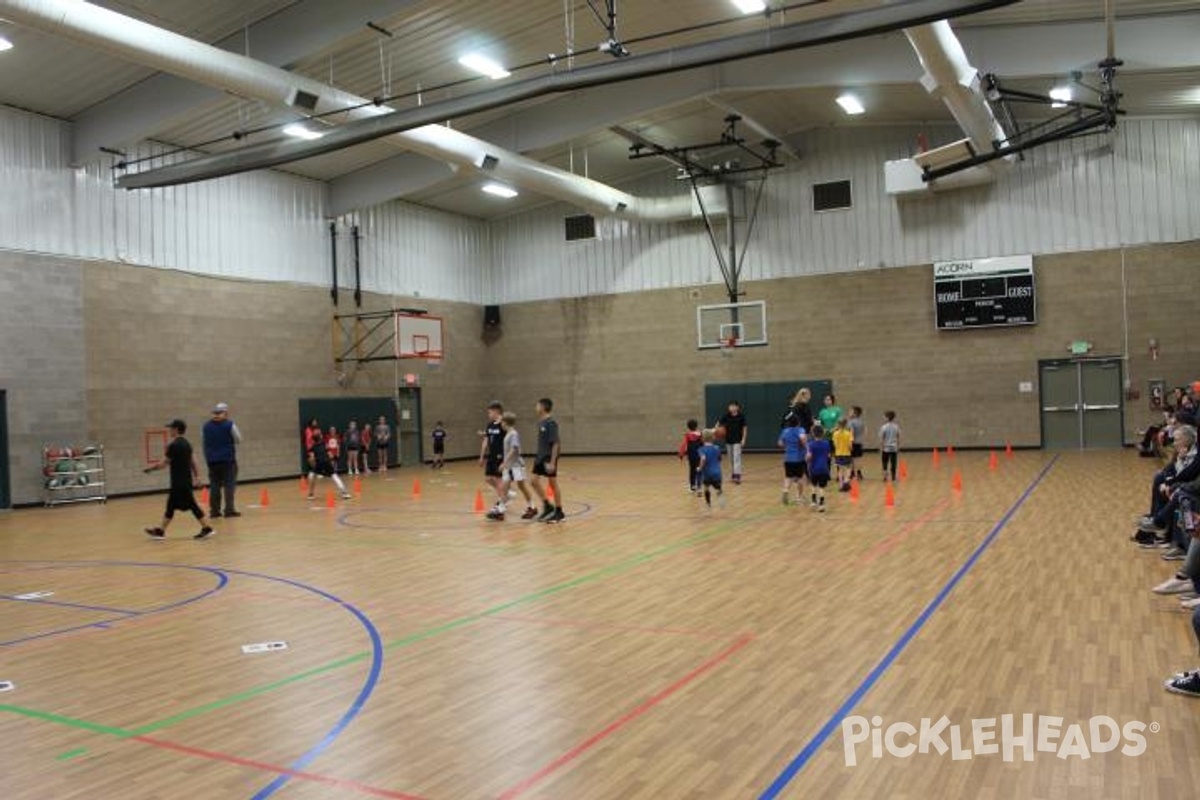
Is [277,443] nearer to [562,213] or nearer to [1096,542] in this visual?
[562,213]

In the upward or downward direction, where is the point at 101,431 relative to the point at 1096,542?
upward

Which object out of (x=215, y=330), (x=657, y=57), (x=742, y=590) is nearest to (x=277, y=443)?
(x=215, y=330)

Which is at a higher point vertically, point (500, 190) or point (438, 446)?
point (500, 190)

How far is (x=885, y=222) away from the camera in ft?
81.8

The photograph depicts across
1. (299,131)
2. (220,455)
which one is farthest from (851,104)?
(220,455)

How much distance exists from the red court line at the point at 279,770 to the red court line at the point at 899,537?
6.00 meters

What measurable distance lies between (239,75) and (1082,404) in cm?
2116

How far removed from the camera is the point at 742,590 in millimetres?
7742

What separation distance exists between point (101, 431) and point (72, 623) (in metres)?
13.6

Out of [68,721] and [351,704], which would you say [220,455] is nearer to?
[68,721]

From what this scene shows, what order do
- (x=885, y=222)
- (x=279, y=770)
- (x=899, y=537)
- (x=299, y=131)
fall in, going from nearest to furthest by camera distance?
(x=279, y=770), (x=899, y=537), (x=299, y=131), (x=885, y=222)

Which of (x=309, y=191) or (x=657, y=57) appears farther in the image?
(x=309, y=191)

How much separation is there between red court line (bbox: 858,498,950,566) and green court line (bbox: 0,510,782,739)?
1.99 m

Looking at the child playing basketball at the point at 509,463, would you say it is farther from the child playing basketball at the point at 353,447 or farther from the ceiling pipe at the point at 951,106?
the child playing basketball at the point at 353,447
